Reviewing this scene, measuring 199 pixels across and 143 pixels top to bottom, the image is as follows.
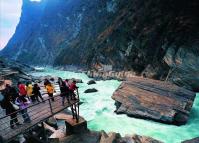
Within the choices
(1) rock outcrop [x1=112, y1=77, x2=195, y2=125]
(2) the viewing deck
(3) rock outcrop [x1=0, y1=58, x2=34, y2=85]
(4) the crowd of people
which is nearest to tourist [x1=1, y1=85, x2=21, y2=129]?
(4) the crowd of people

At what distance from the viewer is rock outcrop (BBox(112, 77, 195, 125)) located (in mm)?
25109

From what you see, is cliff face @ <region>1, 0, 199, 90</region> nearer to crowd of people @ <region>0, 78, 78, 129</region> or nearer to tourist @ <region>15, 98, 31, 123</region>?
crowd of people @ <region>0, 78, 78, 129</region>

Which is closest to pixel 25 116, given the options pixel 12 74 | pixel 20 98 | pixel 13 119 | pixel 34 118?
pixel 34 118

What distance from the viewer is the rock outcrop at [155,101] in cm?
2511

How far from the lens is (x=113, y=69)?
7188 centimetres

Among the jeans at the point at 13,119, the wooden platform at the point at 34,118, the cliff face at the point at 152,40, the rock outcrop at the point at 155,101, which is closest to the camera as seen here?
the wooden platform at the point at 34,118

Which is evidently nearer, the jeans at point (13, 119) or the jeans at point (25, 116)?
the jeans at point (13, 119)

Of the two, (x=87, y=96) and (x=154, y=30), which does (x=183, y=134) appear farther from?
(x=154, y=30)

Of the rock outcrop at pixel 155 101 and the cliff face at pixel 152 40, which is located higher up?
the cliff face at pixel 152 40

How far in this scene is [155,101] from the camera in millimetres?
27422

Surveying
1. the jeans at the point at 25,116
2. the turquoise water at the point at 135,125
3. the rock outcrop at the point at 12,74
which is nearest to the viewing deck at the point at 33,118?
the jeans at the point at 25,116

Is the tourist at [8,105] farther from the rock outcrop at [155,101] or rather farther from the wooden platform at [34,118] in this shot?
the rock outcrop at [155,101]

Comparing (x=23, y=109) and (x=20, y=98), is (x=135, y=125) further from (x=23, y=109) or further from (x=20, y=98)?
(x=23, y=109)

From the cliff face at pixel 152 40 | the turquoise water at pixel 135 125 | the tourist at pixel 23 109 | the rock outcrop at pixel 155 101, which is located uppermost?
the cliff face at pixel 152 40
